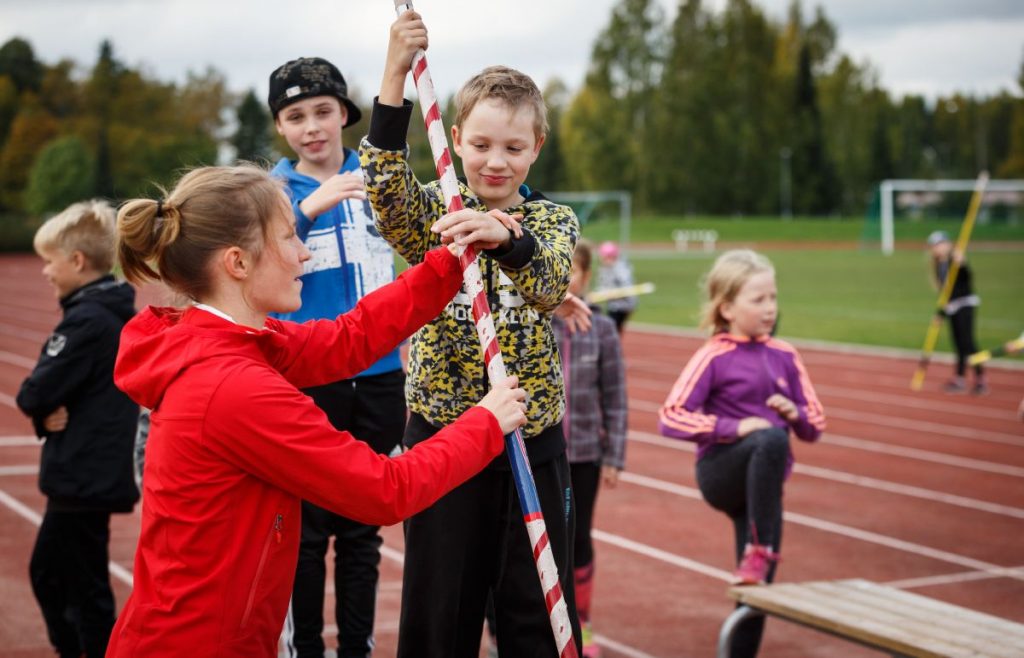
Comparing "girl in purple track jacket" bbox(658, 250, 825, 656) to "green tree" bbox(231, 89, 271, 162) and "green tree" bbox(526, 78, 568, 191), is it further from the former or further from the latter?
"green tree" bbox(231, 89, 271, 162)

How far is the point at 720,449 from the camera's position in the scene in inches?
186

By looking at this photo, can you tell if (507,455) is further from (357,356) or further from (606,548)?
(606,548)

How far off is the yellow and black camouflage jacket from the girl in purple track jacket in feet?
5.35

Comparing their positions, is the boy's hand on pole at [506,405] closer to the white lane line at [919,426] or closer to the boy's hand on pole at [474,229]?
the boy's hand on pole at [474,229]

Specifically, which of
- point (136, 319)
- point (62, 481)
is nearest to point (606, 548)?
point (62, 481)

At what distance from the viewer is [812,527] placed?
8164 mm

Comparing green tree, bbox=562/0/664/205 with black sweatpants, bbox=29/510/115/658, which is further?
green tree, bbox=562/0/664/205

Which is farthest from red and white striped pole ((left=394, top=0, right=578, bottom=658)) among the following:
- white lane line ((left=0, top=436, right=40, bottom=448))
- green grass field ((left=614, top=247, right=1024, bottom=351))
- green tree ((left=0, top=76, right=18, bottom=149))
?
green tree ((left=0, top=76, right=18, bottom=149))

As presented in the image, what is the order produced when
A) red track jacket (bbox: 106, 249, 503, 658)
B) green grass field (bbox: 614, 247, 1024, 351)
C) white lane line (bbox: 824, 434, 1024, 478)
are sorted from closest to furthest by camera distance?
1. red track jacket (bbox: 106, 249, 503, 658)
2. white lane line (bbox: 824, 434, 1024, 478)
3. green grass field (bbox: 614, 247, 1024, 351)

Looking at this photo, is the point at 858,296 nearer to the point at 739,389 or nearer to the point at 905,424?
the point at 905,424

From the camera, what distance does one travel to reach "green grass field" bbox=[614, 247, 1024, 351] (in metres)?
20.6

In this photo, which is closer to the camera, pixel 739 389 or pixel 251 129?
pixel 739 389

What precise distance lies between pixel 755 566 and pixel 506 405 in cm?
229

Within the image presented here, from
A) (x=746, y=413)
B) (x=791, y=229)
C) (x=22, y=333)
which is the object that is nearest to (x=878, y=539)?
(x=746, y=413)
